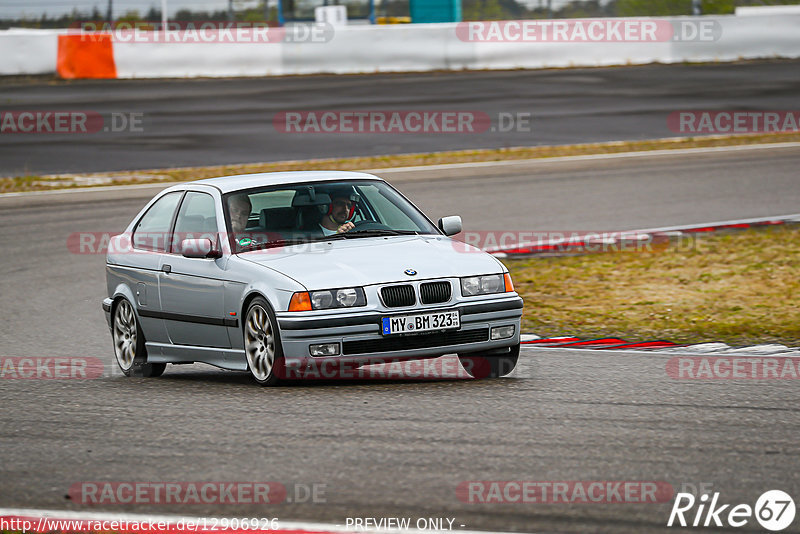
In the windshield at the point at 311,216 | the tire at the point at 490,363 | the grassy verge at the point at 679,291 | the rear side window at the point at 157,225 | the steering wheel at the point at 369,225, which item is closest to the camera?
the tire at the point at 490,363

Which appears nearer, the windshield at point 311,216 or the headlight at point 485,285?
the headlight at point 485,285

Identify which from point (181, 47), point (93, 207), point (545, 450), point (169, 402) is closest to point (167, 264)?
point (169, 402)

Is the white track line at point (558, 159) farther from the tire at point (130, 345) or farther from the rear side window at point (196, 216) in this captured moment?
the rear side window at point (196, 216)

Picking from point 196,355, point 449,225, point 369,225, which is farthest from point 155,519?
point 449,225

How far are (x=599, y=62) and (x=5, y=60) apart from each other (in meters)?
15.4

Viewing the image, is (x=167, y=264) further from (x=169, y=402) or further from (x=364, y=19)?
(x=364, y=19)

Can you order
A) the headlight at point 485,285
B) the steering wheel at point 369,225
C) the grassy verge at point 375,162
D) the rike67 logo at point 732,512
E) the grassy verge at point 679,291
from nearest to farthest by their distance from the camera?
the rike67 logo at point 732,512 → the headlight at point 485,285 → the steering wheel at point 369,225 → the grassy verge at point 679,291 → the grassy verge at point 375,162

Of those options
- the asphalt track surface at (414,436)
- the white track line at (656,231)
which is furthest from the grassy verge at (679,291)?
the asphalt track surface at (414,436)

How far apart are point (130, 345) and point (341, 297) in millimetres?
2600

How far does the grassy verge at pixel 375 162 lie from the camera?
20438 millimetres

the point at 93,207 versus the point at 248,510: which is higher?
the point at 248,510

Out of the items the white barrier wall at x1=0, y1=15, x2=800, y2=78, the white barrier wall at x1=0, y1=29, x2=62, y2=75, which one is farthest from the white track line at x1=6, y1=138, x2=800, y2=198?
the white barrier wall at x1=0, y1=29, x2=62, y2=75

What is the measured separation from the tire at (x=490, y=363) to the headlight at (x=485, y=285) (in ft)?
1.29

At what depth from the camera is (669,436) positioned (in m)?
5.94
